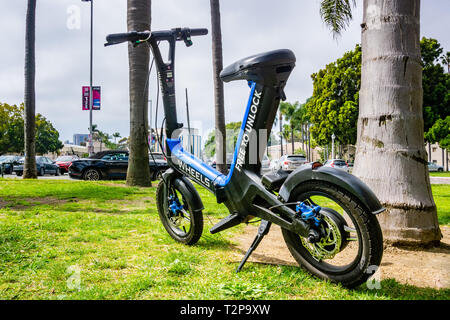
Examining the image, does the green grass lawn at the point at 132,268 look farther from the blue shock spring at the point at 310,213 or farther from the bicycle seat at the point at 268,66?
the bicycle seat at the point at 268,66

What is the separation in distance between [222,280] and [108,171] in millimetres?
13090

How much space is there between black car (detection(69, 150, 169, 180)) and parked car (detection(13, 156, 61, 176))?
9.75 m

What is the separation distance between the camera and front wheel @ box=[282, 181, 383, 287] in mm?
2141

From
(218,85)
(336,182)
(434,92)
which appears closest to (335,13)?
(218,85)

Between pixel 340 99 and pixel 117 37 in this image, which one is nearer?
pixel 117 37

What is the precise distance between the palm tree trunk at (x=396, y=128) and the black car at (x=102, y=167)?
11.5m

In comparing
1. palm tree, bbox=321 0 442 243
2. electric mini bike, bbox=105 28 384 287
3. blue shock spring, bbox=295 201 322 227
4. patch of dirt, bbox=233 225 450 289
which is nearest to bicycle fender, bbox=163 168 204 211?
electric mini bike, bbox=105 28 384 287

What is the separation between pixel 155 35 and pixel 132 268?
2.32 meters

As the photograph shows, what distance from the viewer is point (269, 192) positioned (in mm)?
Answer: 2701

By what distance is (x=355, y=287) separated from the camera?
229cm

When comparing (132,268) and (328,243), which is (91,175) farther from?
(328,243)

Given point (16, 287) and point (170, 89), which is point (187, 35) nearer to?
point (170, 89)
